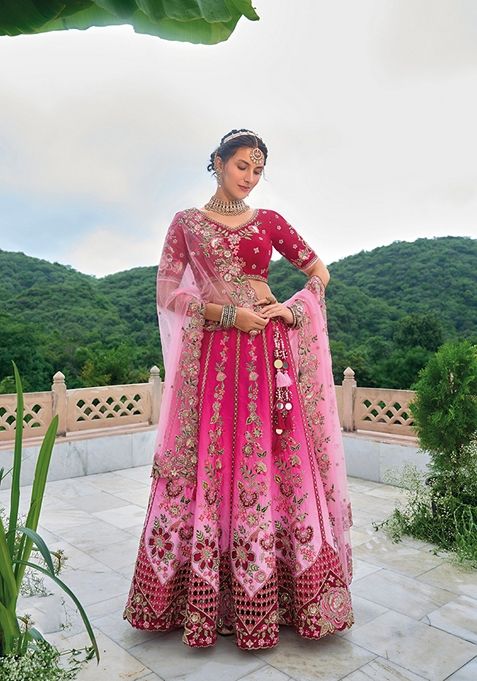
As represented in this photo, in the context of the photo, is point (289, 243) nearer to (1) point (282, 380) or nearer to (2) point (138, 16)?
(1) point (282, 380)

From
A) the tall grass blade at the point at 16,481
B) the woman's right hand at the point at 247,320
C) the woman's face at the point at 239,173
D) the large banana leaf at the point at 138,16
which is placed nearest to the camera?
the large banana leaf at the point at 138,16

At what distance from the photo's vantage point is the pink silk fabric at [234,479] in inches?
84.0

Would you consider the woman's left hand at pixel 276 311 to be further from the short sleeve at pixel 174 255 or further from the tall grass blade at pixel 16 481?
the tall grass blade at pixel 16 481

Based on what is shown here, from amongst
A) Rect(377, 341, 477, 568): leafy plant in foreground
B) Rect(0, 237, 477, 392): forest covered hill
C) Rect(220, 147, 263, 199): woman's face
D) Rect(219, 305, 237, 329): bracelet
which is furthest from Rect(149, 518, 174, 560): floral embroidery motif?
Rect(0, 237, 477, 392): forest covered hill

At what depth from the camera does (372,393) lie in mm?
5406

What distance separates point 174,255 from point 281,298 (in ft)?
24.4

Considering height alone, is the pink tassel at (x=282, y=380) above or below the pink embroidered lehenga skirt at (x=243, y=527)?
above

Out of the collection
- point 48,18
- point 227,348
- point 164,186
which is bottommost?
point 227,348

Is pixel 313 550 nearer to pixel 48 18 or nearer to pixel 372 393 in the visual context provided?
pixel 48 18

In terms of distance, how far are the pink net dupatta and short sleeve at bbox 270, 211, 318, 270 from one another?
0.14m

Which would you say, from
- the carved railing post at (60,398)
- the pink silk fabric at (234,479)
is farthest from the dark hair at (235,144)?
the carved railing post at (60,398)

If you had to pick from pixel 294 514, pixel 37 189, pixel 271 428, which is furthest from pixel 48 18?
pixel 37 189

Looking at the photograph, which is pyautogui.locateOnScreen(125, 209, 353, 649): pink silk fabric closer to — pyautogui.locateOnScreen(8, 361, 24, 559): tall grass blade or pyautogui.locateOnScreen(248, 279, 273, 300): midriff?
pyautogui.locateOnScreen(248, 279, 273, 300): midriff

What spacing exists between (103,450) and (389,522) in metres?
2.93
